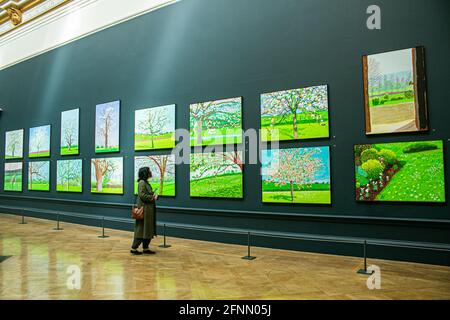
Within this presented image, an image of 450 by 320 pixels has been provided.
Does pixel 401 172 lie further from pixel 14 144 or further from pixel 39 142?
pixel 14 144

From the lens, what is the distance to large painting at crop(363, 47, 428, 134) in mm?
6188

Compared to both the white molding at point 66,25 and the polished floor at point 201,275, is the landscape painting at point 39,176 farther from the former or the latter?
the polished floor at point 201,275

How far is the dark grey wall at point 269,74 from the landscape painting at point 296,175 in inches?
6.9

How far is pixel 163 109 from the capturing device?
970 centimetres

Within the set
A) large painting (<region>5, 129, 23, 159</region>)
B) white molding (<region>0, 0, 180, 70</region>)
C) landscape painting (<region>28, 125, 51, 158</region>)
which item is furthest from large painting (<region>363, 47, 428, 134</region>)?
large painting (<region>5, 129, 23, 159</region>)

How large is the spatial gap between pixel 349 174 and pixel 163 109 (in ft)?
17.5

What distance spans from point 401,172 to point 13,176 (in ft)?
49.8

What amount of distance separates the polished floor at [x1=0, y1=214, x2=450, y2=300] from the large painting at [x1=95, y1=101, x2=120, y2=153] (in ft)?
12.4

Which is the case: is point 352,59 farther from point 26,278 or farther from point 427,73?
point 26,278

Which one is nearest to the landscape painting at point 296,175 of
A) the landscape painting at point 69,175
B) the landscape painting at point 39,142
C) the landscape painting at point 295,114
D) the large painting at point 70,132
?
the landscape painting at point 295,114

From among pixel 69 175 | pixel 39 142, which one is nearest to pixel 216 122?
pixel 69 175

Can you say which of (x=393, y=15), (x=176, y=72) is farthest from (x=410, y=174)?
(x=176, y=72)

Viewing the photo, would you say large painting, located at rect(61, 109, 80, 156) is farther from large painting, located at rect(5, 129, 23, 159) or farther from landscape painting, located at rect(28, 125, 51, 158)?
large painting, located at rect(5, 129, 23, 159)

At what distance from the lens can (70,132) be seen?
12516 mm
